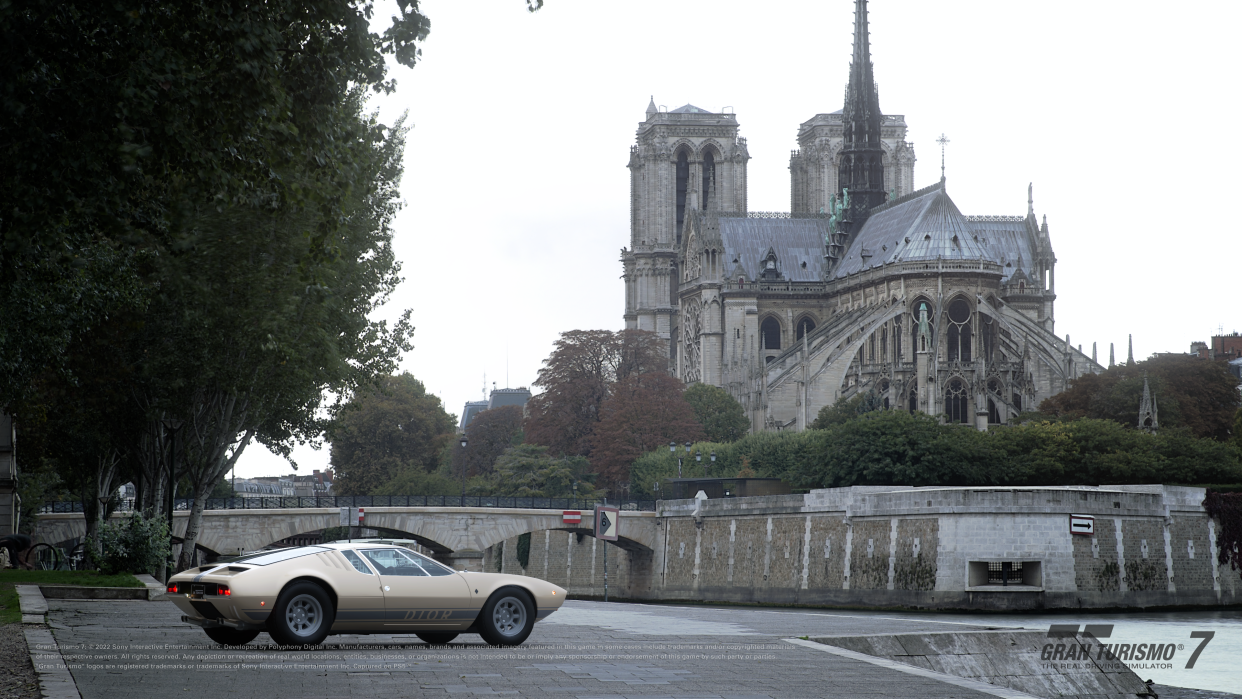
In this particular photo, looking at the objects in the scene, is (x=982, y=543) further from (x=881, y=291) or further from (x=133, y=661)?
(x=881, y=291)

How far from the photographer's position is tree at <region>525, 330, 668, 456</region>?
96812 millimetres

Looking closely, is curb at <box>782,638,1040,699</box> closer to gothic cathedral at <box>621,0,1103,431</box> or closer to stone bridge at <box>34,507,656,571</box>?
stone bridge at <box>34,507,656,571</box>

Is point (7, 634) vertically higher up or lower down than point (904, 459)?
lower down

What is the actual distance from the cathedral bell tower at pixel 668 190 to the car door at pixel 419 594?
351 feet

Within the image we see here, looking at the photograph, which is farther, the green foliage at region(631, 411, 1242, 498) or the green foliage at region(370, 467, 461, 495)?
the green foliage at region(370, 467, 461, 495)

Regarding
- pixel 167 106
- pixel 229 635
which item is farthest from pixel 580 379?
pixel 167 106

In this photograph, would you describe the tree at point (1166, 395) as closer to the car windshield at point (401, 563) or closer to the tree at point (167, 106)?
the car windshield at point (401, 563)

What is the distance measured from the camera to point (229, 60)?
14.0 metres

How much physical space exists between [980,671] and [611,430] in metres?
68.9

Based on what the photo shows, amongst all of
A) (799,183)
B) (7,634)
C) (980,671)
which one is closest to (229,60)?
(7,634)

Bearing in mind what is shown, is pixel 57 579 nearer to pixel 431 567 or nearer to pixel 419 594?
pixel 431 567

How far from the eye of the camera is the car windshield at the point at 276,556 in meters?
16.2

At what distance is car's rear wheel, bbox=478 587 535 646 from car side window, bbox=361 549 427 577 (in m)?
0.95

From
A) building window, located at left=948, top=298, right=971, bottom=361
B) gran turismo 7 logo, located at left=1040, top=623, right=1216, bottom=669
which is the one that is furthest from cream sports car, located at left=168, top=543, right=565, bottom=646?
building window, located at left=948, top=298, right=971, bottom=361
